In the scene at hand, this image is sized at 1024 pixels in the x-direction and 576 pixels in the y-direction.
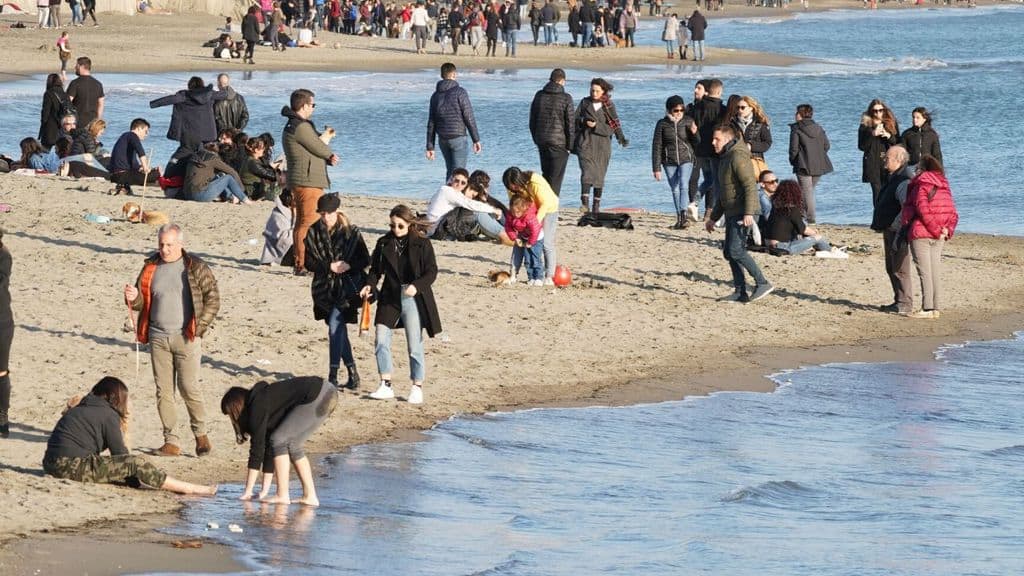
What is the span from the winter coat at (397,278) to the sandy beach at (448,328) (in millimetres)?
680

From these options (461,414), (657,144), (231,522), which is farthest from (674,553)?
(657,144)

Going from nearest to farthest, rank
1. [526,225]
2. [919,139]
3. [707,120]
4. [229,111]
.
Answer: [526,225]
[707,120]
[919,139]
[229,111]

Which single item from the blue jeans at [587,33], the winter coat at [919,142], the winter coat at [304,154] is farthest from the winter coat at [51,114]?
the blue jeans at [587,33]

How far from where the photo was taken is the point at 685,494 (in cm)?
1032

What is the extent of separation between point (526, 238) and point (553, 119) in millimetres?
3433

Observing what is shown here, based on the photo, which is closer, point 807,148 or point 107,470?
point 107,470

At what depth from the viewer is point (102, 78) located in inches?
1775

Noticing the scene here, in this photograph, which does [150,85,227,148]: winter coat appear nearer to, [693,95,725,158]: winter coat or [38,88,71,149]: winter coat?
[38,88,71,149]: winter coat

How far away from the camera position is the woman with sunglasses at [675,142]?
18812 millimetres

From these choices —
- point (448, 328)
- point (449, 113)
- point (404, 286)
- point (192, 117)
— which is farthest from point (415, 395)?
point (192, 117)

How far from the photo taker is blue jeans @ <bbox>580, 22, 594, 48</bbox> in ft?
202

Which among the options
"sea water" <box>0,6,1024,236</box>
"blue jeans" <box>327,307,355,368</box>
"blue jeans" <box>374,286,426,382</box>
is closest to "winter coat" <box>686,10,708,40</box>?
"sea water" <box>0,6,1024,236</box>

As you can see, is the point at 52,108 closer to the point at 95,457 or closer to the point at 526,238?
the point at 526,238

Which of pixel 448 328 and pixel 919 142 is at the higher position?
pixel 919 142
